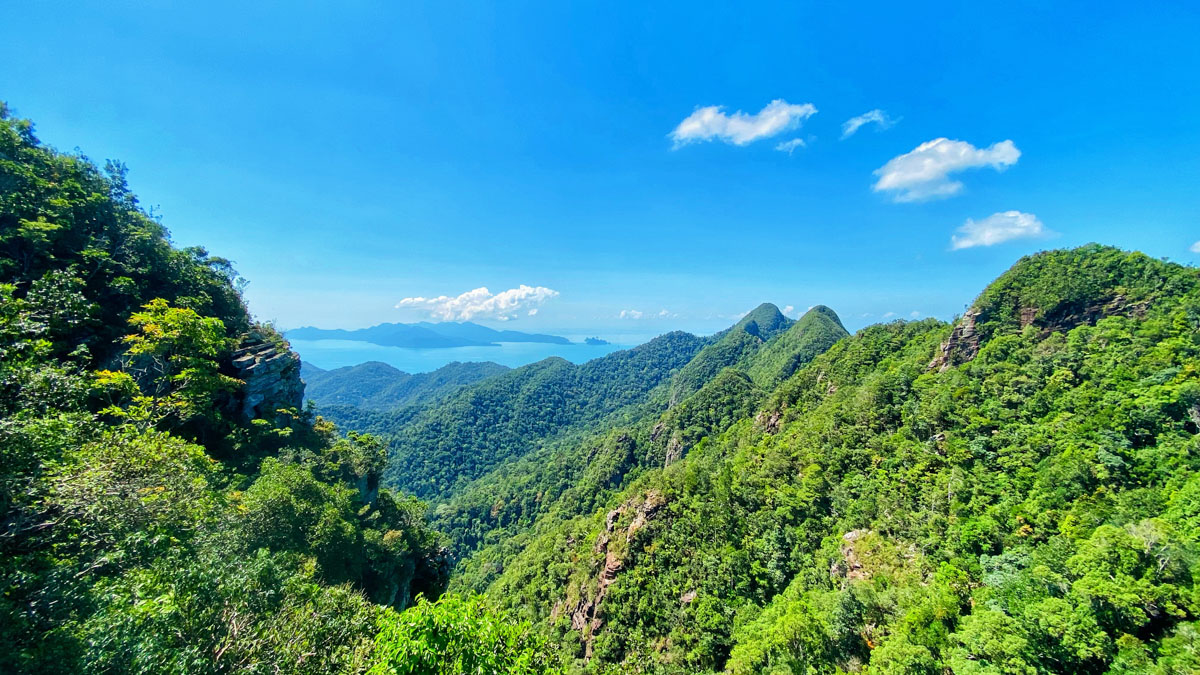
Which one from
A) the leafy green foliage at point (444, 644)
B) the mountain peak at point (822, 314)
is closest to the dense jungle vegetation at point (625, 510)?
the leafy green foliage at point (444, 644)

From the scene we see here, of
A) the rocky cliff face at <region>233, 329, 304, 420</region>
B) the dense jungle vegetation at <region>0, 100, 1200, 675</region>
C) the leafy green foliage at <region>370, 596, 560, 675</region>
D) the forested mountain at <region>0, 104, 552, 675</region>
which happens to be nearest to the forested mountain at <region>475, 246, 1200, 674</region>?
the dense jungle vegetation at <region>0, 100, 1200, 675</region>

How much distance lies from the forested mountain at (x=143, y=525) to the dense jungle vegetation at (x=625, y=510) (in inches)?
3.6

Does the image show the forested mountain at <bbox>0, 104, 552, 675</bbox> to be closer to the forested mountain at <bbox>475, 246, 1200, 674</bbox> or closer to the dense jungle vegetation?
the dense jungle vegetation

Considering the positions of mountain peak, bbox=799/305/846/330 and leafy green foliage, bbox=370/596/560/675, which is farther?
mountain peak, bbox=799/305/846/330

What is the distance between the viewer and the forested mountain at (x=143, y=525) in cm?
703

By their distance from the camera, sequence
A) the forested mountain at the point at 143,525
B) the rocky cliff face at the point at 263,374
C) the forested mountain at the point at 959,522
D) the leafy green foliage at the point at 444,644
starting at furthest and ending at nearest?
the rocky cliff face at the point at 263,374 → the forested mountain at the point at 959,522 → the leafy green foliage at the point at 444,644 → the forested mountain at the point at 143,525

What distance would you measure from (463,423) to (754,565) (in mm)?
149325

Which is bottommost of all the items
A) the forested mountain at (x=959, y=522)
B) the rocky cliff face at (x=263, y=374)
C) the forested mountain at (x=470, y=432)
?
the forested mountain at (x=470, y=432)

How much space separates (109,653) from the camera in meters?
6.37

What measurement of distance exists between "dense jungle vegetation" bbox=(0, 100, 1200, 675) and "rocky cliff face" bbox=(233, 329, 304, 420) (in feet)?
0.89

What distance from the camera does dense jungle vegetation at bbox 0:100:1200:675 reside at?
8.41 meters

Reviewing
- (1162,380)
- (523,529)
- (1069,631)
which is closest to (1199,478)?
(1162,380)

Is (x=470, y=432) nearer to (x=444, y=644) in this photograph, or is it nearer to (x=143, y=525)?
(x=143, y=525)

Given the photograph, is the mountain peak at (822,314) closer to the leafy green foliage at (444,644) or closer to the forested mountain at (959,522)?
the forested mountain at (959,522)
